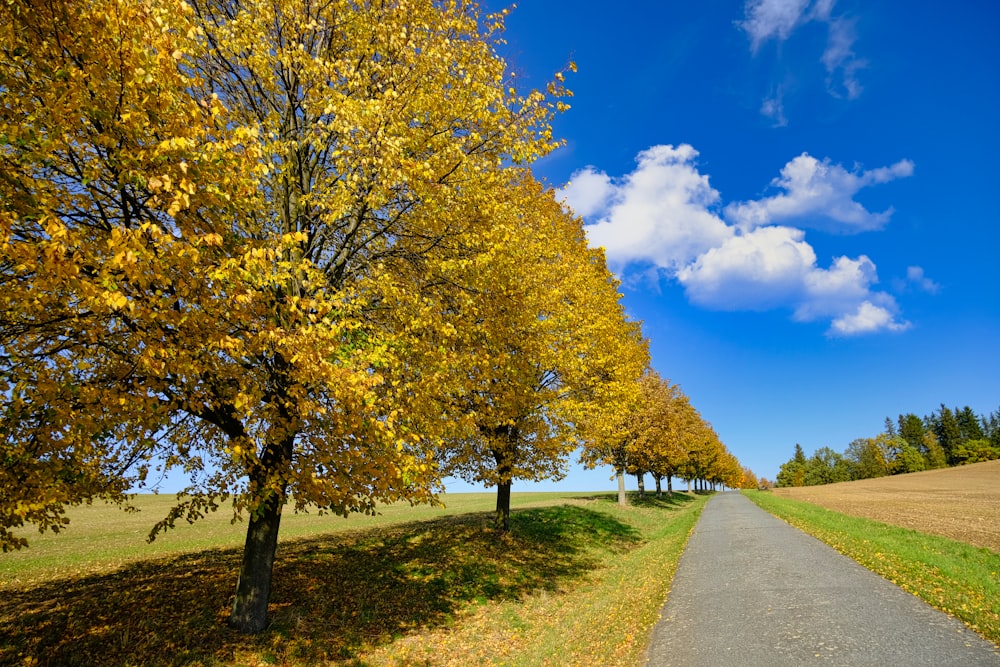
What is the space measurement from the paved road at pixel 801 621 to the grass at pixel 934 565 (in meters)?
0.37

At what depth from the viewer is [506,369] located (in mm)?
11508

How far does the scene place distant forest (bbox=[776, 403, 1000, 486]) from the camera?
11525 cm

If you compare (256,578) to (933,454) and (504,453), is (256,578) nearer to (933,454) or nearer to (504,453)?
(504,453)

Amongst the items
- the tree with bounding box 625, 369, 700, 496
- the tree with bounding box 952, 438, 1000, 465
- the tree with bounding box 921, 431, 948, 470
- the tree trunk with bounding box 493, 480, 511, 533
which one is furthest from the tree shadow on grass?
the tree with bounding box 921, 431, 948, 470

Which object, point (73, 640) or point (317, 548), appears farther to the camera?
point (317, 548)

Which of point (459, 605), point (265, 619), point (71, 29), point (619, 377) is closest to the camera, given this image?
point (71, 29)

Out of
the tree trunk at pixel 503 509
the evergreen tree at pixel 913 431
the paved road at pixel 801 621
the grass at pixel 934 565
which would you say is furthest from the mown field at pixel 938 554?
the evergreen tree at pixel 913 431

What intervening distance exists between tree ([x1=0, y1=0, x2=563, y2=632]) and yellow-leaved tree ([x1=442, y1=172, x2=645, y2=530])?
4.98 feet

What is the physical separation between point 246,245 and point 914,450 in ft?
505

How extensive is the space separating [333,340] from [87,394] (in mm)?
2718

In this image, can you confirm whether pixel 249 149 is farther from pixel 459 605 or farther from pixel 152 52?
pixel 459 605

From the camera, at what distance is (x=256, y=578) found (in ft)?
27.5

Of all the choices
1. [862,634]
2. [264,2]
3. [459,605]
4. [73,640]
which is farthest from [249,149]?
[862,634]

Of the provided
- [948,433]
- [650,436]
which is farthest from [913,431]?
[650,436]
